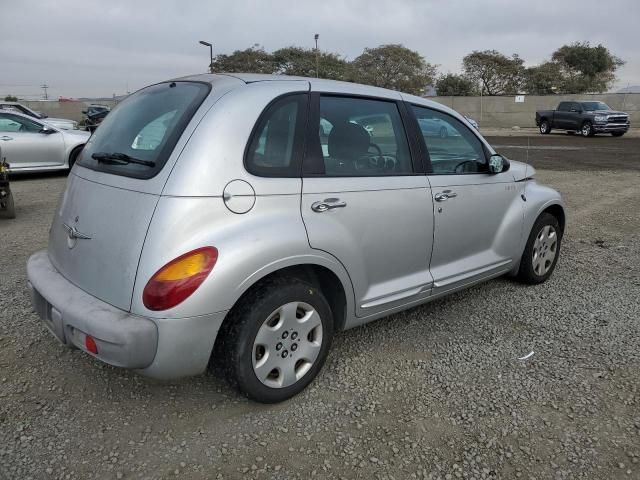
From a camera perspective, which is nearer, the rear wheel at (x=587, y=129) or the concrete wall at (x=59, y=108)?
the rear wheel at (x=587, y=129)

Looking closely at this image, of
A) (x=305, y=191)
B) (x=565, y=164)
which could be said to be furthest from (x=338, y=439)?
(x=565, y=164)

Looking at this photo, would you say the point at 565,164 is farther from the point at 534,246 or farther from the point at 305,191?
the point at 305,191

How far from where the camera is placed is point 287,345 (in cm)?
268

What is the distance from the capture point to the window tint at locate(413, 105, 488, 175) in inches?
136

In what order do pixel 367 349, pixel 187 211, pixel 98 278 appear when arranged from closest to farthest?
pixel 187 211 < pixel 98 278 < pixel 367 349

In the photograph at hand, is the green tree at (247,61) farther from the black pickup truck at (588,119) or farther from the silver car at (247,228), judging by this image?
the silver car at (247,228)

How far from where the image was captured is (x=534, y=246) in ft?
14.1

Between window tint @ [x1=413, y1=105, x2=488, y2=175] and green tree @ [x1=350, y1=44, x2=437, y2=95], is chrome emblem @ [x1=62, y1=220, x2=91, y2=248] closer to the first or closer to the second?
window tint @ [x1=413, y1=105, x2=488, y2=175]

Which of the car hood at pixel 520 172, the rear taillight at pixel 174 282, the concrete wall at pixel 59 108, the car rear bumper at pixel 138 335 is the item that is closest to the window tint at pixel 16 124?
the car rear bumper at pixel 138 335

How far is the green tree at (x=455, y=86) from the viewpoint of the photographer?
177ft

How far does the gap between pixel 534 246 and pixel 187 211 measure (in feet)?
10.2

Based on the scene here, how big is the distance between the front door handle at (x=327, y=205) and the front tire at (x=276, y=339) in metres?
0.39

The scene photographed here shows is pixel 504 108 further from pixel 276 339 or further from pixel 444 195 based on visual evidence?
pixel 276 339

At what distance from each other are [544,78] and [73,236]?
58.6 meters
